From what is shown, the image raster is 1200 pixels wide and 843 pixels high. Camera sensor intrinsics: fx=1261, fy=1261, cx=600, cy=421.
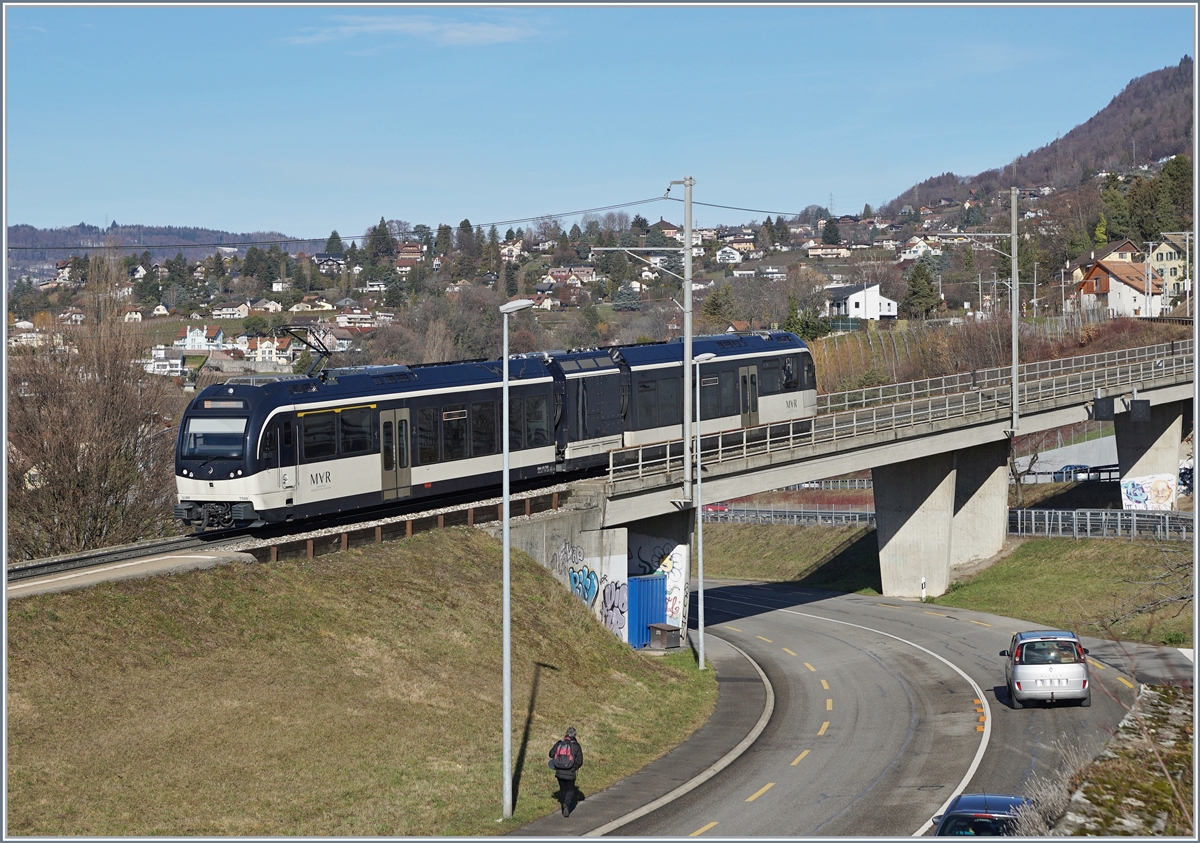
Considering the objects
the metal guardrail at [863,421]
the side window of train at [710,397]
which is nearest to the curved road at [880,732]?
the metal guardrail at [863,421]

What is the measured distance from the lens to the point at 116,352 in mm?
50656

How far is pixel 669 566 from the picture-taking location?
41.5 metres

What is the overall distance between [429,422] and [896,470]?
26475 millimetres

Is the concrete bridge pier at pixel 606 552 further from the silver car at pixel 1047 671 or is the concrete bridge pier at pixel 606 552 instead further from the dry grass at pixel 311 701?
the silver car at pixel 1047 671

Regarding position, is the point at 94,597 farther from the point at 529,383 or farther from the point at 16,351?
the point at 16,351

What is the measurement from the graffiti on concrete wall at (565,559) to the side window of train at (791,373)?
1423 cm

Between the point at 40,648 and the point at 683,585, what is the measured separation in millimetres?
22454

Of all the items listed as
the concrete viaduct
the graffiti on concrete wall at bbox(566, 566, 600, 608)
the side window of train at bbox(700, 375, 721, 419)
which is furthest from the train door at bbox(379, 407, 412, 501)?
the side window of train at bbox(700, 375, 721, 419)

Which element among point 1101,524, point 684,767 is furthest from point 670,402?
point 1101,524

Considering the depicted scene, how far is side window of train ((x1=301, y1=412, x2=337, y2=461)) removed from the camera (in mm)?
31109

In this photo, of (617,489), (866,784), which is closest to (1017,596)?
(617,489)

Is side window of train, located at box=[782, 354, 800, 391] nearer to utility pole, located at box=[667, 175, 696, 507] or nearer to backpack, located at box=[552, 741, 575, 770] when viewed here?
utility pole, located at box=[667, 175, 696, 507]

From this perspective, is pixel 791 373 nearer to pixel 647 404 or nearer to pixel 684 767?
pixel 647 404

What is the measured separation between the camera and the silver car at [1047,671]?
2938 centimetres
